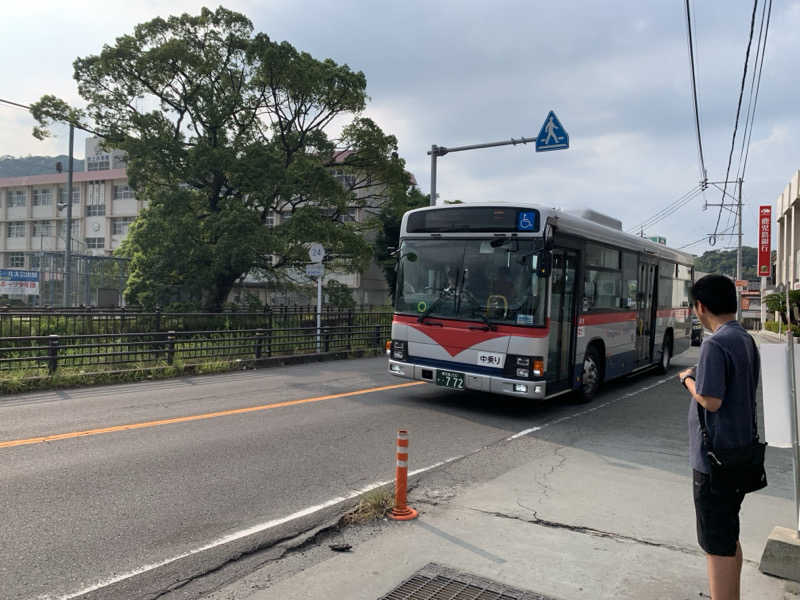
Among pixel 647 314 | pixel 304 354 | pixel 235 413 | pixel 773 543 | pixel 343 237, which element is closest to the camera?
pixel 773 543

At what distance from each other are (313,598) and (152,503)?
2264mm

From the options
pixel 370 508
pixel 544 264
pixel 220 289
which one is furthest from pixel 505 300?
pixel 220 289

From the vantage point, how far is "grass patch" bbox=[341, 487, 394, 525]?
5.09 metres

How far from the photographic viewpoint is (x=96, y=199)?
63000 mm

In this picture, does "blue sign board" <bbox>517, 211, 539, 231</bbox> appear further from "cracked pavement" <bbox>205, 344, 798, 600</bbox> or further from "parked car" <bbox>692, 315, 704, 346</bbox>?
"parked car" <bbox>692, 315, 704, 346</bbox>

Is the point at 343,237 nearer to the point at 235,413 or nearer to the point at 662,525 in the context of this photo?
the point at 235,413

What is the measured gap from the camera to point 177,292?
24359mm

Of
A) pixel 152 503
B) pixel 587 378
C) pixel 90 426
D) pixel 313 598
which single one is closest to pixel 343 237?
pixel 587 378

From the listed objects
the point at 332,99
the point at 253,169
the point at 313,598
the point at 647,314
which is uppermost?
the point at 332,99

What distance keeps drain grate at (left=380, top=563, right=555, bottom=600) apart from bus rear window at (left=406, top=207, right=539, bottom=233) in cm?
624

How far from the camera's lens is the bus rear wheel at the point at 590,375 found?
11047mm

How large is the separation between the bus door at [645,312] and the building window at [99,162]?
71.5 meters

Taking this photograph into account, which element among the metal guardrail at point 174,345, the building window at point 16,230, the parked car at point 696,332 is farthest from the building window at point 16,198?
the parked car at point 696,332

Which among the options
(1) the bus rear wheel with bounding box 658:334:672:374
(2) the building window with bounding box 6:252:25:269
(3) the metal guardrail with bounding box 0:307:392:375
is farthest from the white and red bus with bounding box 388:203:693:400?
(2) the building window with bounding box 6:252:25:269
